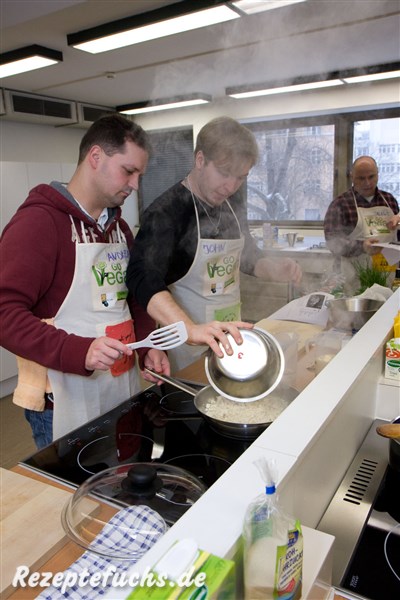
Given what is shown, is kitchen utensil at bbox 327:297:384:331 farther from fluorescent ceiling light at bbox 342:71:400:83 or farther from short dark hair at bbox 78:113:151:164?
fluorescent ceiling light at bbox 342:71:400:83

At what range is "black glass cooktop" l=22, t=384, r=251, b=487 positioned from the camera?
927mm

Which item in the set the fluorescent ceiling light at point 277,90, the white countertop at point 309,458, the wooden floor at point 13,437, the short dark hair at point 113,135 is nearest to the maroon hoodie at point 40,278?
the short dark hair at point 113,135

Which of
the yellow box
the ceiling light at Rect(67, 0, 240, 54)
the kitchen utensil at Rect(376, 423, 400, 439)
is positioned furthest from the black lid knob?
the ceiling light at Rect(67, 0, 240, 54)

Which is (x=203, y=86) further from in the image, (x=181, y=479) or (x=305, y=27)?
(x=181, y=479)

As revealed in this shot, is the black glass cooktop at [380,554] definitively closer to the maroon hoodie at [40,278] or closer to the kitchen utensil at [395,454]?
the kitchen utensil at [395,454]

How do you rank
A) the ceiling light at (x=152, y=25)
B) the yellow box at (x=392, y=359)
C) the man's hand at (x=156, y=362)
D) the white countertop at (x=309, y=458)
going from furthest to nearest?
the ceiling light at (x=152, y=25) → the man's hand at (x=156, y=362) → the yellow box at (x=392, y=359) → the white countertop at (x=309, y=458)

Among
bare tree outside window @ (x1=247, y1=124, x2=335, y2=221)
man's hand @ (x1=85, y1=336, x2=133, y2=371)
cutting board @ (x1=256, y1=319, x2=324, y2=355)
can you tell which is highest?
bare tree outside window @ (x1=247, y1=124, x2=335, y2=221)

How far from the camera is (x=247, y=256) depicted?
1.95m

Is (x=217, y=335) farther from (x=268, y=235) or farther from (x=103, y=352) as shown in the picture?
(x=268, y=235)

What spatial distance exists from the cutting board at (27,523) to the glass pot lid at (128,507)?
0.15ft

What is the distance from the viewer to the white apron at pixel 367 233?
206 cm

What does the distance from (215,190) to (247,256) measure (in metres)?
0.50

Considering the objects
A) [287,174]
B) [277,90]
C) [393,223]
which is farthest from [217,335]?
[393,223]

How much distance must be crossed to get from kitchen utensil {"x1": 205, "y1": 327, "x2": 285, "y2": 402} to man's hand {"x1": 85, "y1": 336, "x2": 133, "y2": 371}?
0.21 m
